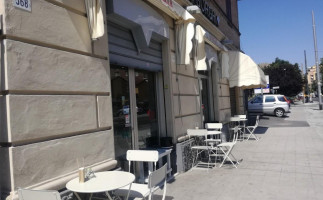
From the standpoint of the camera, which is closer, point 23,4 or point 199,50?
point 23,4

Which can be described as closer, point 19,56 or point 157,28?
point 19,56

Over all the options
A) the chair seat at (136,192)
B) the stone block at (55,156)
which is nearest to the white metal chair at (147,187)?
the chair seat at (136,192)

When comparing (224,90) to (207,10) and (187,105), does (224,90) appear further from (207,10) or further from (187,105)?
(187,105)

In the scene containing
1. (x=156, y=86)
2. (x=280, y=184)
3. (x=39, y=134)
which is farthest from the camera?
(x=156, y=86)

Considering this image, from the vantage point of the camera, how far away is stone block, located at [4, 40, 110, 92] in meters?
2.70

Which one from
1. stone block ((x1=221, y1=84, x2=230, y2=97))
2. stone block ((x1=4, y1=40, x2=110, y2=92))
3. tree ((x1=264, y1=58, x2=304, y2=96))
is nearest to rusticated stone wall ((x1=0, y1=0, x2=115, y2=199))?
stone block ((x1=4, y1=40, x2=110, y2=92))

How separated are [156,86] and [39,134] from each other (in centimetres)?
344

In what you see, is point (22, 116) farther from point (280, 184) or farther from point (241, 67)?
point (241, 67)

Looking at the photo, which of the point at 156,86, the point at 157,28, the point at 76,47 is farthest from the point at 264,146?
the point at 76,47

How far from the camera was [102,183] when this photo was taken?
→ 2.93 meters

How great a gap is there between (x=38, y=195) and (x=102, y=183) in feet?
2.53

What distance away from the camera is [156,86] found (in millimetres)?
6074

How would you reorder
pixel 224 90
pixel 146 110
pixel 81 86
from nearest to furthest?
pixel 81 86, pixel 146 110, pixel 224 90

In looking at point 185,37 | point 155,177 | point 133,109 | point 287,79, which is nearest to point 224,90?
point 185,37
